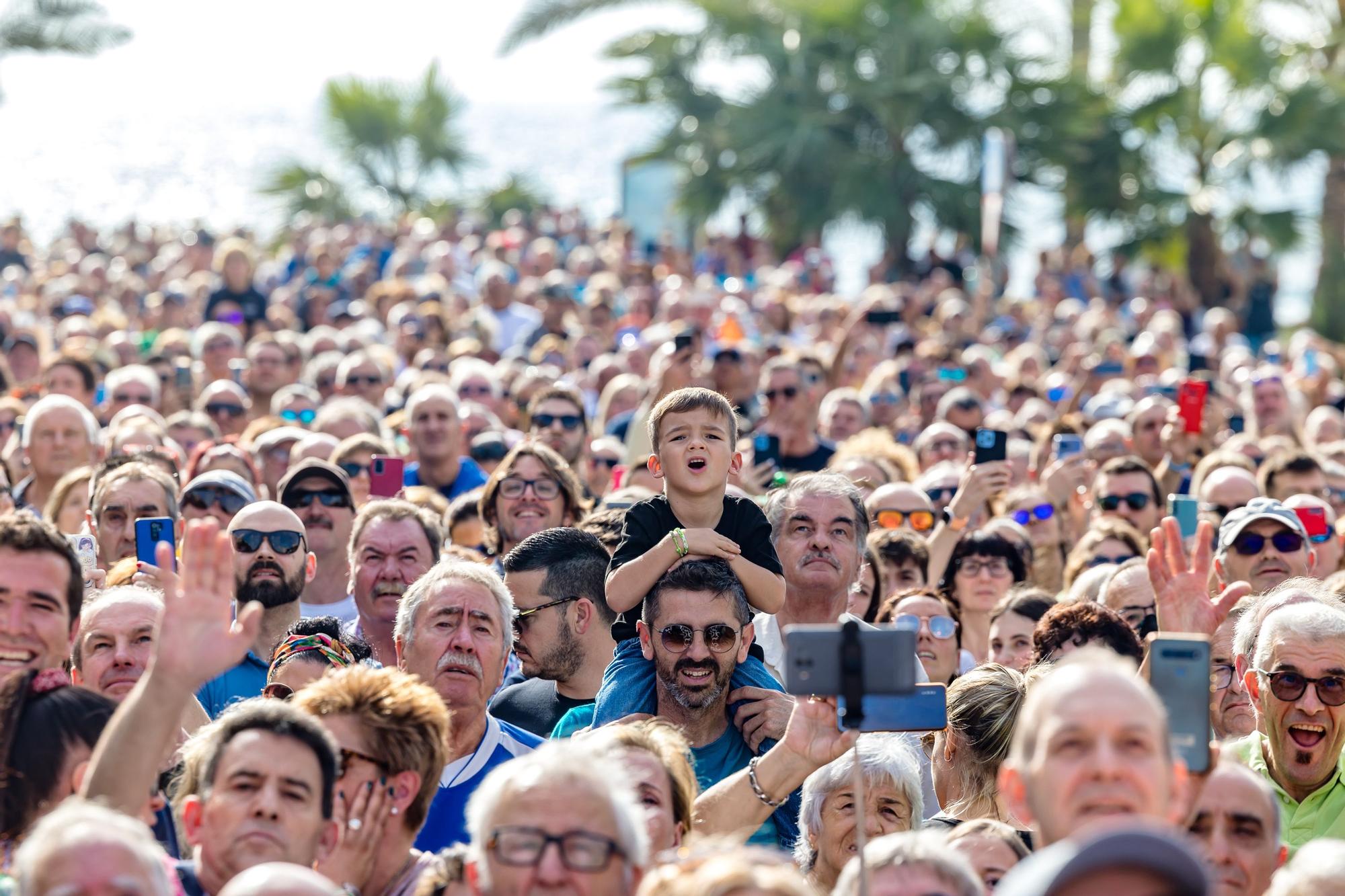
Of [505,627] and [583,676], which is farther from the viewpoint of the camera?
[583,676]

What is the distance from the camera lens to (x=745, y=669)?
18.0 feet

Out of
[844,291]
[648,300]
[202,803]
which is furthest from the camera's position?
[844,291]

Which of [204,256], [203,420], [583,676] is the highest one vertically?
[204,256]

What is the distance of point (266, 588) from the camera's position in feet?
21.3

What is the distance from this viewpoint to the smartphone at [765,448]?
29.0ft

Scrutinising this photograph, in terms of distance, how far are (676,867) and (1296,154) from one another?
19.4m

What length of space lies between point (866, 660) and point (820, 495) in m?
2.56

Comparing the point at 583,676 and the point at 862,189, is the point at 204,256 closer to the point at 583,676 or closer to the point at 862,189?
the point at 862,189

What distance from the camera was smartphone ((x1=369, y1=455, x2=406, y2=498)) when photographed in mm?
7898

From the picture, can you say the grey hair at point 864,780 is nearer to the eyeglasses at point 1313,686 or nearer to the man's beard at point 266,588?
the eyeglasses at point 1313,686

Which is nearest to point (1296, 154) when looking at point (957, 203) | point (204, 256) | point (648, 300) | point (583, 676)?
point (957, 203)

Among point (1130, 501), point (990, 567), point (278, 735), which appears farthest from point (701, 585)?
point (1130, 501)

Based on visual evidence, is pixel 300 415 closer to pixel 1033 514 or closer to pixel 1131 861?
pixel 1033 514

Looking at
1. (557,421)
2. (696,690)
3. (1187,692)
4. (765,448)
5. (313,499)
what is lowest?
(696,690)
